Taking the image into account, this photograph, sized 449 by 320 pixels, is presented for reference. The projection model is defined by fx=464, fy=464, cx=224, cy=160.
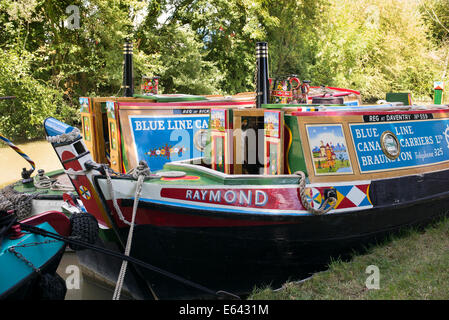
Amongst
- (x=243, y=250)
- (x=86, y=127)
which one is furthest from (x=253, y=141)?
(x=86, y=127)

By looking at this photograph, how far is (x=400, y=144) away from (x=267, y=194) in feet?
6.58

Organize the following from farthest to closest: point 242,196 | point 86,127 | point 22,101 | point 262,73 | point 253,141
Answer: point 22,101 < point 86,127 < point 262,73 < point 253,141 < point 242,196

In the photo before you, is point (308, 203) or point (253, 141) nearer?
point (308, 203)

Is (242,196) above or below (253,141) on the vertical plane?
below

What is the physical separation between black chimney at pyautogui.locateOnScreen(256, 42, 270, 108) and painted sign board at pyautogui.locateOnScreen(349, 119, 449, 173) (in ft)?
5.06

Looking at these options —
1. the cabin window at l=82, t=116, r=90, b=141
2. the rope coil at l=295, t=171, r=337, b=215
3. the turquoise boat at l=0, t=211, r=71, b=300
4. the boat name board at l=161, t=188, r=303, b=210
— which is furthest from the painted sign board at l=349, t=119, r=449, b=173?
the cabin window at l=82, t=116, r=90, b=141

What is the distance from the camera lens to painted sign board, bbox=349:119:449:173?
5.22 meters

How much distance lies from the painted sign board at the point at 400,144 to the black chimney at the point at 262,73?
154 cm

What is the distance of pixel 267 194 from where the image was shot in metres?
4.61

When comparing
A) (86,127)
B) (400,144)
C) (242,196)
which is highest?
(86,127)

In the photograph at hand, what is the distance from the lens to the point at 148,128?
20.5 feet

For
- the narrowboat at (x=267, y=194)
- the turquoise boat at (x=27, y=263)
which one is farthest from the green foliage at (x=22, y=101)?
the turquoise boat at (x=27, y=263)

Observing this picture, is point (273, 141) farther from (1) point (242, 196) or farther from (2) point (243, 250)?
(2) point (243, 250)

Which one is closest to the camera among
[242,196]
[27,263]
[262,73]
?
[27,263]
